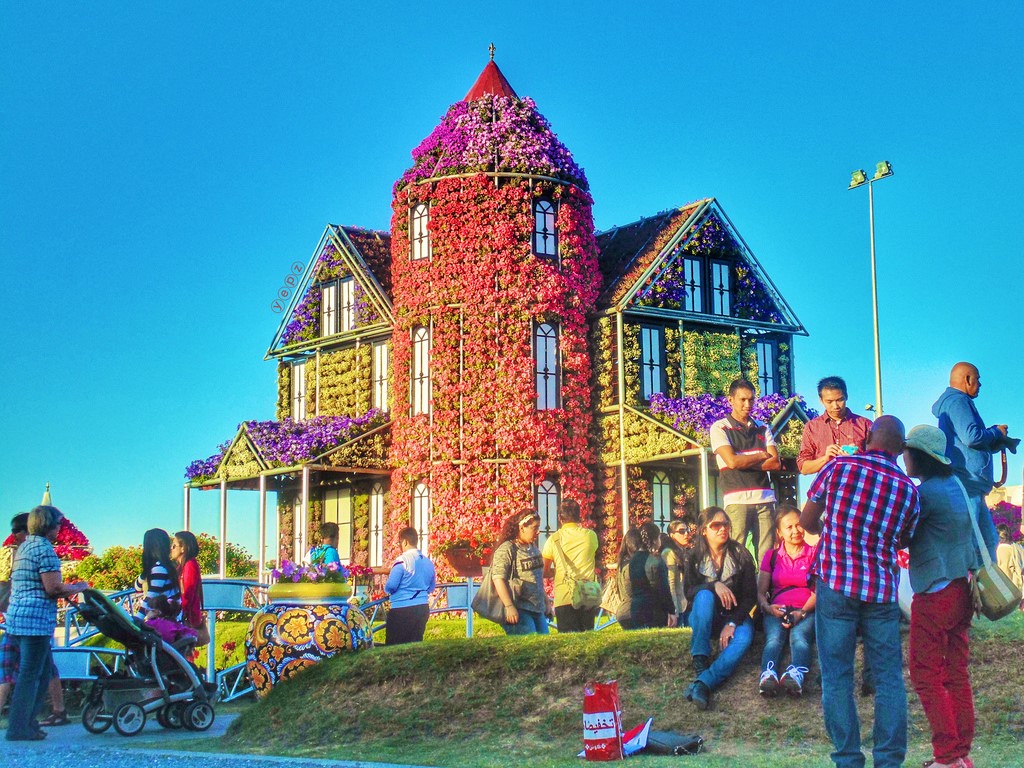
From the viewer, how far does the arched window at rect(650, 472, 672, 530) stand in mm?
29578

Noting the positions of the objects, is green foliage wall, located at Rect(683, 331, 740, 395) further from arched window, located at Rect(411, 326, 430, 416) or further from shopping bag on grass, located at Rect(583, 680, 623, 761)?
shopping bag on grass, located at Rect(583, 680, 623, 761)

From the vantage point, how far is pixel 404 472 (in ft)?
95.3

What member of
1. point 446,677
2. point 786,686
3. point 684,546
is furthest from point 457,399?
point 786,686

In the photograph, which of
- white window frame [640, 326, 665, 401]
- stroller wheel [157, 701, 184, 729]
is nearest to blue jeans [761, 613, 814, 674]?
stroller wheel [157, 701, 184, 729]

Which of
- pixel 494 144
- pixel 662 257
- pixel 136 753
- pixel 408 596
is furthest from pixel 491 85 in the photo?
pixel 136 753

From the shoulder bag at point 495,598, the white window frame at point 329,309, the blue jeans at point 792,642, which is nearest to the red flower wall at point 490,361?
the white window frame at point 329,309

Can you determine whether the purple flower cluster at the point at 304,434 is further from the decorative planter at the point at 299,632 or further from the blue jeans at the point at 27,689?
the blue jeans at the point at 27,689

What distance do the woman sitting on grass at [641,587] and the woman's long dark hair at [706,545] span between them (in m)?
1.96

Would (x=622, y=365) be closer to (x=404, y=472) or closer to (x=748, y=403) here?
(x=404, y=472)

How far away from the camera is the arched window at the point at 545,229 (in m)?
29.2

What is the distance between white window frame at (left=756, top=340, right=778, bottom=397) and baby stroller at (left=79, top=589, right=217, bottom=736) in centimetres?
2122

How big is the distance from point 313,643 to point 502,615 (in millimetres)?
1952

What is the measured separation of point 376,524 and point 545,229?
7531mm

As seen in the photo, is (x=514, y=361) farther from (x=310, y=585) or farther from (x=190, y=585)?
(x=190, y=585)
